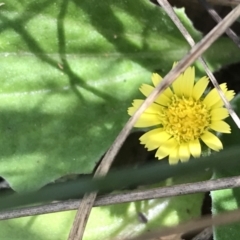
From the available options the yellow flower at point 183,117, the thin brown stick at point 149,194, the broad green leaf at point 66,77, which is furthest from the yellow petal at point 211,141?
the broad green leaf at point 66,77

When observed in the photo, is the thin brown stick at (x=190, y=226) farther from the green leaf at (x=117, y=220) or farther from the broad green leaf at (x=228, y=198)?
the green leaf at (x=117, y=220)

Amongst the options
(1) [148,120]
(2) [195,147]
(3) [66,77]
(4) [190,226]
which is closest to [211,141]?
(2) [195,147]

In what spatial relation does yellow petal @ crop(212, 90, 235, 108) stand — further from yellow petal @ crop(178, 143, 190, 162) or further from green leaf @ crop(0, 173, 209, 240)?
green leaf @ crop(0, 173, 209, 240)

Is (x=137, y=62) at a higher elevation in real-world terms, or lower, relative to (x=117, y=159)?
higher

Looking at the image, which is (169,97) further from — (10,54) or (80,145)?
(10,54)

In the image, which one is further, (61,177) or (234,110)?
(61,177)

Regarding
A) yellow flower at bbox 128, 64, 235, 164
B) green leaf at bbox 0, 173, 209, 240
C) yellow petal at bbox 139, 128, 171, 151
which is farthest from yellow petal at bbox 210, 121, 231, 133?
green leaf at bbox 0, 173, 209, 240

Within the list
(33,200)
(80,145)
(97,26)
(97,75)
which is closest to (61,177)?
(80,145)
